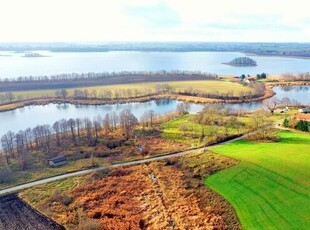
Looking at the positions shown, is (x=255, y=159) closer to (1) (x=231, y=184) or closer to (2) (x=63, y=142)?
(1) (x=231, y=184)

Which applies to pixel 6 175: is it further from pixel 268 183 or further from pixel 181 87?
pixel 181 87

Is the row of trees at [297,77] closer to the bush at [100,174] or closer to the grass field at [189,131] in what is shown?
the grass field at [189,131]

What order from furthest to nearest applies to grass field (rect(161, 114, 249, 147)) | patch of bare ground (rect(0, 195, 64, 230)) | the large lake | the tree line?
the tree line < the large lake < grass field (rect(161, 114, 249, 147)) < patch of bare ground (rect(0, 195, 64, 230))

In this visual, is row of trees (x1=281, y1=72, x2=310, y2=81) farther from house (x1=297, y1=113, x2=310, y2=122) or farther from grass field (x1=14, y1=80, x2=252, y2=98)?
house (x1=297, y1=113, x2=310, y2=122)

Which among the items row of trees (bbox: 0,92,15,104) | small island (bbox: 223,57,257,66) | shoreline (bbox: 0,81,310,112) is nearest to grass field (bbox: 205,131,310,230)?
shoreline (bbox: 0,81,310,112)

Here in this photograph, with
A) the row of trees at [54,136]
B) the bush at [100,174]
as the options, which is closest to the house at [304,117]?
the row of trees at [54,136]

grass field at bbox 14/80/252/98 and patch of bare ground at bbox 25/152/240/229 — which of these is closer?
patch of bare ground at bbox 25/152/240/229
